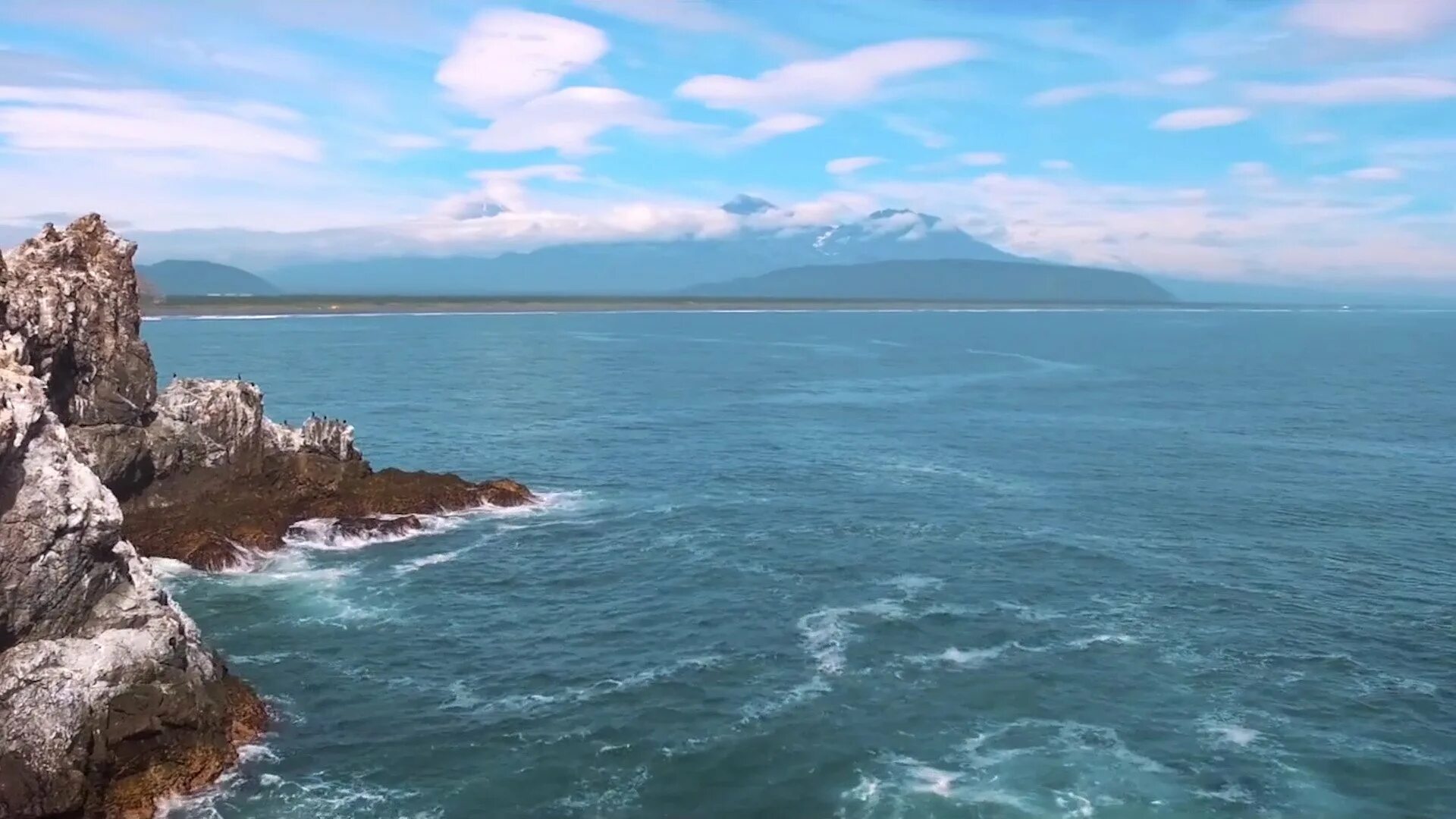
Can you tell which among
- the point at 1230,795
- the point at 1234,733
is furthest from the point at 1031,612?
the point at 1230,795

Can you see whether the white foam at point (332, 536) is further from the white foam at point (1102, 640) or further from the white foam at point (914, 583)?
the white foam at point (1102, 640)

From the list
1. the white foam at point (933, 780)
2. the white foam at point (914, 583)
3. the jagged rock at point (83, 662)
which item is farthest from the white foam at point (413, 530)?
the white foam at point (933, 780)

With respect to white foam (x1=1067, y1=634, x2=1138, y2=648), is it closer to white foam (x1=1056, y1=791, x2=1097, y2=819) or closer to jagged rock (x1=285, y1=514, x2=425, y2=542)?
white foam (x1=1056, y1=791, x2=1097, y2=819)

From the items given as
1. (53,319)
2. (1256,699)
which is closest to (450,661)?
(53,319)

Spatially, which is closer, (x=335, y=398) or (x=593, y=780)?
(x=593, y=780)

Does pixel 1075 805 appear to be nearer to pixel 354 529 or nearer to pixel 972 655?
A: pixel 972 655

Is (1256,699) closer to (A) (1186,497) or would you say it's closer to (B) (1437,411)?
(A) (1186,497)
